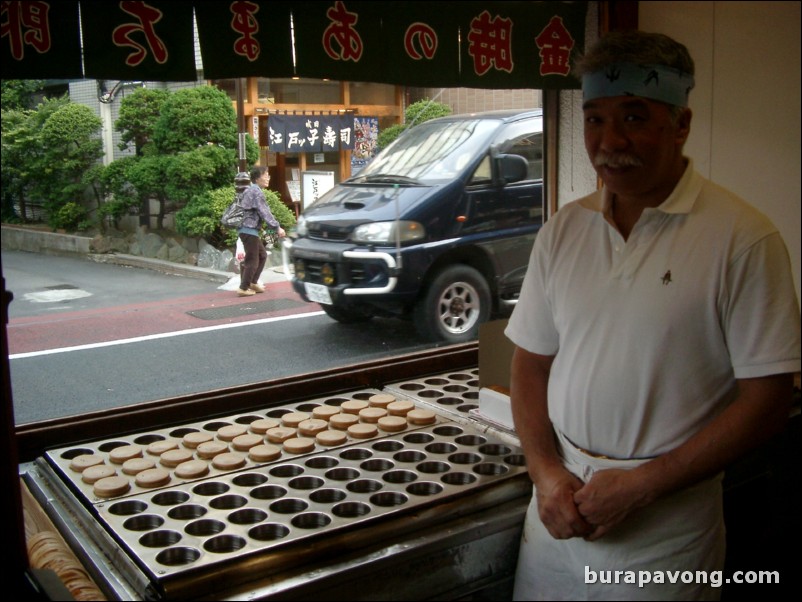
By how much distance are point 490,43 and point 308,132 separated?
1031 millimetres

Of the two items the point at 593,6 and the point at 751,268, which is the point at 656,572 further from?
the point at 593,6

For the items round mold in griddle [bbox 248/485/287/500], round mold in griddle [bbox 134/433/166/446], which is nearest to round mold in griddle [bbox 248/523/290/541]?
round mold in griddle [bbox 248/485/287/500]

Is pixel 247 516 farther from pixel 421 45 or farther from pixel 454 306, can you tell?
pixel 454 306

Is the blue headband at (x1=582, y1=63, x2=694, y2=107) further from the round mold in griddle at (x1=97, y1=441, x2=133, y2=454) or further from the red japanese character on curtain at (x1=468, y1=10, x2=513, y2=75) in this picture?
the round mold in griddle at (x1=97, y1=441, x2=133, y2=454)

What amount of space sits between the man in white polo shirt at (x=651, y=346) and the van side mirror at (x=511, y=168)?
10.2 feet

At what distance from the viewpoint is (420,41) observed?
336 centimetres

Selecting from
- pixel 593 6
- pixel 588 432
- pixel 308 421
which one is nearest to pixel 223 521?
pixel 308 421

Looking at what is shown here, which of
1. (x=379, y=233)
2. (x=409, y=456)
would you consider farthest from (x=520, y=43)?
(x=409, y=456)

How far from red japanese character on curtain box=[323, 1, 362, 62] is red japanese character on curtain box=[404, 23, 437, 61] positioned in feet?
0.87

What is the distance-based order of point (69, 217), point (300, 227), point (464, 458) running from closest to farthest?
point (464, 458), point (69, 217), point (300, 227)

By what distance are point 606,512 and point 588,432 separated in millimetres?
199

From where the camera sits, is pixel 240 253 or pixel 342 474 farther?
pixel 240 253

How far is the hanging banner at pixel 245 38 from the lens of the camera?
9.32ft

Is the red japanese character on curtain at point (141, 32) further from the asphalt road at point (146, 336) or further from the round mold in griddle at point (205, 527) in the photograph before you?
the round mold in griddle at point (205, 527)
